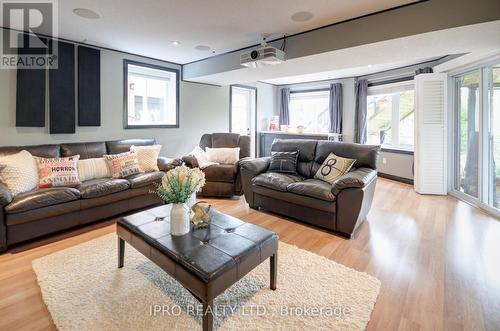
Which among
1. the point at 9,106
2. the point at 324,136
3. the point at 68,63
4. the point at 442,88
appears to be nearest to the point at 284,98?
the point at 324,136

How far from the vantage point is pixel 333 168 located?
3.26 metres

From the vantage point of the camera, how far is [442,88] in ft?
14.2

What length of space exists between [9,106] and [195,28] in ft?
8.02

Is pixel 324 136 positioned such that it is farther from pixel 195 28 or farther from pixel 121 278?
pixel 121 278

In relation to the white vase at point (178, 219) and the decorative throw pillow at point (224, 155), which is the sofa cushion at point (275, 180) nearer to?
the decorative throw pillow at point (224, 155)

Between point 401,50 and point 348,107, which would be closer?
point 401,50

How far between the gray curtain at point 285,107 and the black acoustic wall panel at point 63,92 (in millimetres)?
5057

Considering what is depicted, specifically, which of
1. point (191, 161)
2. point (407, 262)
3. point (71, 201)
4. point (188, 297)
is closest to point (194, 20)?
point (191, 161)

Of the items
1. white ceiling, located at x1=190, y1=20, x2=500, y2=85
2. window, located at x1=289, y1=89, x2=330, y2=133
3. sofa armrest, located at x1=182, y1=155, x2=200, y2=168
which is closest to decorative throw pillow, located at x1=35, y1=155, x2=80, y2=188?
sofa armrest, located at x1=182, y1=155, x2=200, y2=168

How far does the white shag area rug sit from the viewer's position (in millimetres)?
1590

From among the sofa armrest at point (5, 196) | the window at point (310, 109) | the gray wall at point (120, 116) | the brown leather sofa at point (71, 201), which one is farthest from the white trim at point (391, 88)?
the sofa armrest at point (5, 196)

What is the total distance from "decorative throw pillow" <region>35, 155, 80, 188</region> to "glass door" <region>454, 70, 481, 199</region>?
535cm

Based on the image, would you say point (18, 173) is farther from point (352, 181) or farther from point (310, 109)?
point (310, 109)

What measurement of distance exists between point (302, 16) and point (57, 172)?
10.5ft
